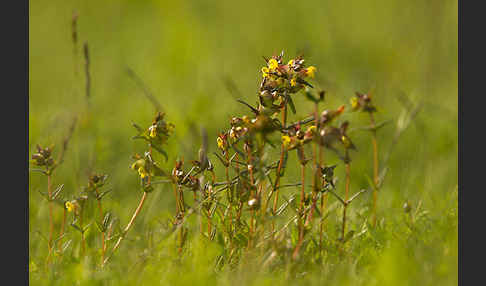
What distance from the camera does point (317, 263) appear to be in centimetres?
240

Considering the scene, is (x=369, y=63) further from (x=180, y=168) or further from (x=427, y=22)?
(x=180, y=168)

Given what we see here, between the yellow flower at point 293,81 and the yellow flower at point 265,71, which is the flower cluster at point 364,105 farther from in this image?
the yellow flower at point 265,71

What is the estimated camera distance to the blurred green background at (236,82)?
3297mm

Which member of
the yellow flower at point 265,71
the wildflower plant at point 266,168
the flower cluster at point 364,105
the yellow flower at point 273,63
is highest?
the yellow flower at point 273,63

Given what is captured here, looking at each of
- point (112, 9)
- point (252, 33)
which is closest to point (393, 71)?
point (252, 33)

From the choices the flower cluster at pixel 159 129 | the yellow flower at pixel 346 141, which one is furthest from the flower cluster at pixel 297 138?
the flower cluster at pixel 159 129

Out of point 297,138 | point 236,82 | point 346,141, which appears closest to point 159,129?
point 297,138

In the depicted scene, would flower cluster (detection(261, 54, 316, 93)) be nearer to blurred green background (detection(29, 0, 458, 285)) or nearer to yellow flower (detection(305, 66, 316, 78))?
yellow flower (detection(305, 66, 316, 78))

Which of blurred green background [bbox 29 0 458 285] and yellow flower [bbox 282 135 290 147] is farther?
blurred green background [bbox 29 0 458 285]

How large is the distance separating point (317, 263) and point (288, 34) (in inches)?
190

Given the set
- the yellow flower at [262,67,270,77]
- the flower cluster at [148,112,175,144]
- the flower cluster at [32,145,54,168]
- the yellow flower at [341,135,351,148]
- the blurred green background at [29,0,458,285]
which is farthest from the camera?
the blurred green background at [29,0,458,285]

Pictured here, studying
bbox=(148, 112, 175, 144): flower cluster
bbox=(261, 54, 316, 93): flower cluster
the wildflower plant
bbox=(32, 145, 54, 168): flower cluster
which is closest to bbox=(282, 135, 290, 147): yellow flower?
the wildflower plant

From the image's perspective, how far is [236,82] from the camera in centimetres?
605

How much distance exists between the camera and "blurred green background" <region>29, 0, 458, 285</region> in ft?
10.8
